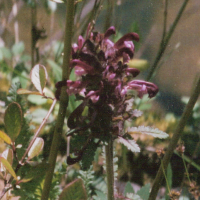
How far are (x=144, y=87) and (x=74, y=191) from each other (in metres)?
0.17

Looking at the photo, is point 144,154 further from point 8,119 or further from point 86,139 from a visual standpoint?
point 8,119

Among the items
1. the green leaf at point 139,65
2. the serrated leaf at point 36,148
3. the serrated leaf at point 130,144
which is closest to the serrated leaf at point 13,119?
the serrated leaf at point 36,148

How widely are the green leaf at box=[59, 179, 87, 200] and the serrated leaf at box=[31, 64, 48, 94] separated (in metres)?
0.13

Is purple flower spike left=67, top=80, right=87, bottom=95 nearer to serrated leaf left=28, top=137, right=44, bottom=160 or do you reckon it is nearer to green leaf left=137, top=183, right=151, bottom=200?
serrated leaf left=28, top=137, right=44, bottom=160

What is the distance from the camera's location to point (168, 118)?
1.03m

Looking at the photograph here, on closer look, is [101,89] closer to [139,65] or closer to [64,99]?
[64,99]

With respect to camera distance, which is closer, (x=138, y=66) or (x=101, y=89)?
(x=101, y=89)

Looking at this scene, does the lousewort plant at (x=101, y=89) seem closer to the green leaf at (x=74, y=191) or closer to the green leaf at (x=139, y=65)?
the green leaf at (x=74, y=191)

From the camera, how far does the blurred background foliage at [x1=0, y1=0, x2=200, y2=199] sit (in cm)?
76

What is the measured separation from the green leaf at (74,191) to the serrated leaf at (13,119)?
0.26ft

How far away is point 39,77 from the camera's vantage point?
0.34m

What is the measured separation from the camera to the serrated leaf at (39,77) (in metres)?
0.33

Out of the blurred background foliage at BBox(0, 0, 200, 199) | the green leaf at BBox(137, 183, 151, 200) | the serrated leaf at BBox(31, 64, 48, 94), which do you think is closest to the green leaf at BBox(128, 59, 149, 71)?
the blurred background foliage at BBox(0, 0, 200, 199)

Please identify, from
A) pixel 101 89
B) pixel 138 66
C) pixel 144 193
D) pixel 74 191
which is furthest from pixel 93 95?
pixel 138 66
